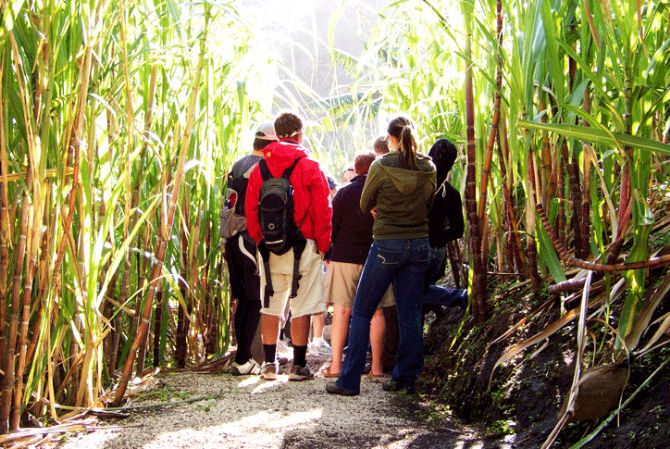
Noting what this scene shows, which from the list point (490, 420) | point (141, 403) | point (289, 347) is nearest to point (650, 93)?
point (490, 420)

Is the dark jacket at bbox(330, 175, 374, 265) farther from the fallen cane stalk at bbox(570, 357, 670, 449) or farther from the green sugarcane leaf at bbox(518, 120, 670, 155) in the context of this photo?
the green sugarcane leaf at bbox(518, 120, 670, 155)

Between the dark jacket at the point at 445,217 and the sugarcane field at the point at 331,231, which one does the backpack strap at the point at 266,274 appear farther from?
the dark jacket at the point at 445,217

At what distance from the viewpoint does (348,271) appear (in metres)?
4.27

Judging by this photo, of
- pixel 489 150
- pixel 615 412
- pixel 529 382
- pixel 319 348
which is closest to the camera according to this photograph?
pixel 615 412

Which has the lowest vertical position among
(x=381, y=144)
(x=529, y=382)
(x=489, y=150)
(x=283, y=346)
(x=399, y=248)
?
(x=283, y=346)

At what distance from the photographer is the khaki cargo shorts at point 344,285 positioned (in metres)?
4.25

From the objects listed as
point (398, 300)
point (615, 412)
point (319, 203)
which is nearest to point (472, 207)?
point (398, 300)

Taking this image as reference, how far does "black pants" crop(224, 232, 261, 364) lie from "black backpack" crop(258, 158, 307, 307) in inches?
5.8

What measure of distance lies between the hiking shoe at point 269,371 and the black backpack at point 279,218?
1.24ft

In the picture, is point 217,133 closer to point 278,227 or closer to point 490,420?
point 278,227

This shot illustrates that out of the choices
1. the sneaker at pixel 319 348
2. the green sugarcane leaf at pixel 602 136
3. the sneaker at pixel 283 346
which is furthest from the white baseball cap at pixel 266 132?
the green sugarcane leaf at pixel 602 136

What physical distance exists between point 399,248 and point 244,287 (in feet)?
3.48

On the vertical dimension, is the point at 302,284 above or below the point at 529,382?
above

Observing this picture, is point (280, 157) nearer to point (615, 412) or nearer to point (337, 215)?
point (337, 215)
